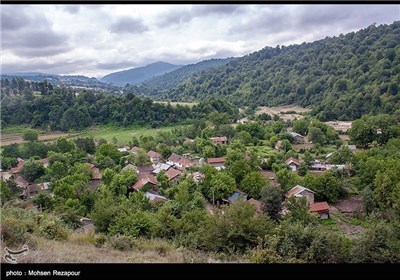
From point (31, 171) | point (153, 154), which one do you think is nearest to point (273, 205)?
point (153, 154)

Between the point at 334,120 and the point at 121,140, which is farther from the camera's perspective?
the point at 334,120

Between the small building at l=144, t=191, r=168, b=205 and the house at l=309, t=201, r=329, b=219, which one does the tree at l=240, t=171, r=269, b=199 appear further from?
the small building at l=144, t=191, r=168, b=205

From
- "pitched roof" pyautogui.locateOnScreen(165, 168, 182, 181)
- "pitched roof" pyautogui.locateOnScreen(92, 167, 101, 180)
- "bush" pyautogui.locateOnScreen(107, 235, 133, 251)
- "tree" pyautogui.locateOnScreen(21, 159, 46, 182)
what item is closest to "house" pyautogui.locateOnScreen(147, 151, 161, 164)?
"pitched roof" pyautogui.locateOnScreen(165, 168, 182, 181)

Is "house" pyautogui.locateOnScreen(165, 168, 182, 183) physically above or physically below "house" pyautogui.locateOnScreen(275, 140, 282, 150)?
above

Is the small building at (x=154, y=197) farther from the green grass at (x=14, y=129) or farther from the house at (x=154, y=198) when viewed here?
the green grass at (x=14, y=129)

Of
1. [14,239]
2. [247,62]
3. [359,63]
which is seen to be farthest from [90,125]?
[247,62]

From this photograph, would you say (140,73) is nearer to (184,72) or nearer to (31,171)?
(184,72)
